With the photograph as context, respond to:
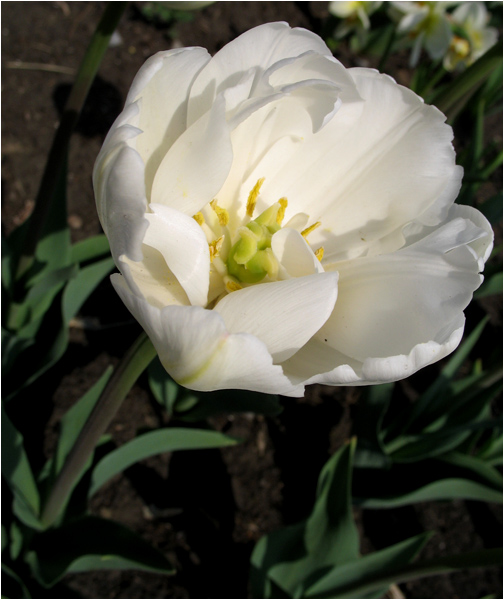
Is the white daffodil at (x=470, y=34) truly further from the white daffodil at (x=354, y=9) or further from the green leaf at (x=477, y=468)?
the green leaf at (x=477, y=468)

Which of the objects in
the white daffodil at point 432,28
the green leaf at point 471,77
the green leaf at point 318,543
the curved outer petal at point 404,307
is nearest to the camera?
the curved outer petal at point 404,307

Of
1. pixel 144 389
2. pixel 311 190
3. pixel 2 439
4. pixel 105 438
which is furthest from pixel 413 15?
pixel 2 439

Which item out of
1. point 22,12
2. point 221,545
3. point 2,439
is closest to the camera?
point 2,439

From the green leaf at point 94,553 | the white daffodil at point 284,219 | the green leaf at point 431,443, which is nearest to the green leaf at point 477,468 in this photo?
the green leaf at point 431,443

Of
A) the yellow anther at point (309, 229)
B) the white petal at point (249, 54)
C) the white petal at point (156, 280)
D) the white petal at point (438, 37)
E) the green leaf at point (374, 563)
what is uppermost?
the white petal at point (249, 54)

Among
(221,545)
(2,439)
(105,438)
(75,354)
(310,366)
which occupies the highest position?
(310,366)

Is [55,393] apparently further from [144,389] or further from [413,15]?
[413,15]

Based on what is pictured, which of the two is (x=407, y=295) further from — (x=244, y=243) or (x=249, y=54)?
(x=249, y=54)
